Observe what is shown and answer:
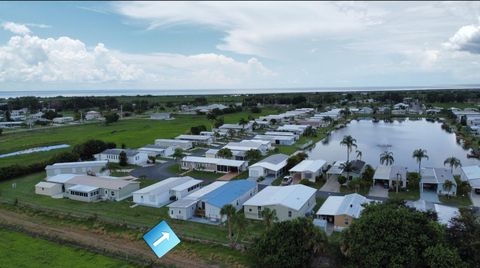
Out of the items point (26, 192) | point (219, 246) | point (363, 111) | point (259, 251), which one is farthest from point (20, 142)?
point (363, 111)

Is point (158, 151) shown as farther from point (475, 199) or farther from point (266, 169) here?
point (475, 199)

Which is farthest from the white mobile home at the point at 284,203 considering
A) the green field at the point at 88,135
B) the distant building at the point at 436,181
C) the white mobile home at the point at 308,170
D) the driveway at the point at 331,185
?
the green field at the point at 88,135

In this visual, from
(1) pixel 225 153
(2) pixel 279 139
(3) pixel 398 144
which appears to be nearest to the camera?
(1) pixel 225 153

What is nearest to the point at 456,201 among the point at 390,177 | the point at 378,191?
the point at 390,177

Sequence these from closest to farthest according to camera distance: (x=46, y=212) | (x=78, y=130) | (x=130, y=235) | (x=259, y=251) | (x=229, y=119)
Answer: (x=259, y=251) < (x=130, y=235) < (x=46, y=212) < (x=78, y=130) < (x=229, y=119)

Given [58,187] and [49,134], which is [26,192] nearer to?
[58,187]

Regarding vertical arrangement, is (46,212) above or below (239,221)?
below

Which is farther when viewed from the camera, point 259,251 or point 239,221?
point 239,221

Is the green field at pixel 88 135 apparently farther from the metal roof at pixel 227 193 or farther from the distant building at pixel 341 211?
the distant building at pixel 341 211

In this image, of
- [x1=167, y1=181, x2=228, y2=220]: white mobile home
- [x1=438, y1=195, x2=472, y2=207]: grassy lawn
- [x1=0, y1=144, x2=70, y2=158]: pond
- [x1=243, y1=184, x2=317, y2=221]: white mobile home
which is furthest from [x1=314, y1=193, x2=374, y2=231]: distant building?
[x1=0, y1=144, x2=70, y2=158]: pond
